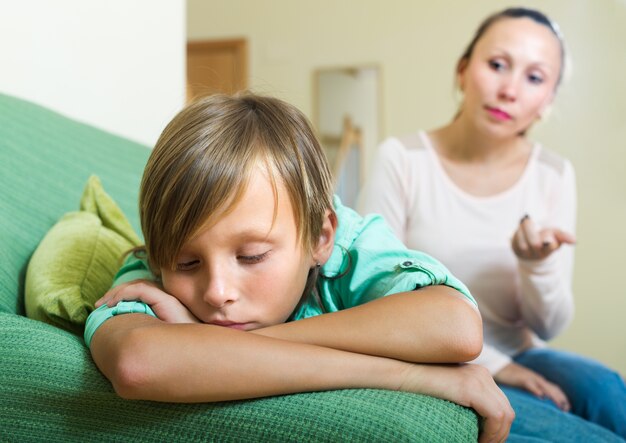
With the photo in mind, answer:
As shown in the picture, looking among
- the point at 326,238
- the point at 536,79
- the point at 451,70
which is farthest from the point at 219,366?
the point at 451,70

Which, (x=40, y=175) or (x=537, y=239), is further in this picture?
(x=537, y=239)

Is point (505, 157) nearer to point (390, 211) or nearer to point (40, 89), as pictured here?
point (390, 211)

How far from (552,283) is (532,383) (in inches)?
10.5

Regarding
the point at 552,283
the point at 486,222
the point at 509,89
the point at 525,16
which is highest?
the point at 525,16

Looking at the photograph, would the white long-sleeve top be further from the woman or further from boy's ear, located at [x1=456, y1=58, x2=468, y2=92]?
boy's ear, located at [x1=456, y1=58, x2=468, y2=92]

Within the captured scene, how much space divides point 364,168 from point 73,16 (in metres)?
3.52

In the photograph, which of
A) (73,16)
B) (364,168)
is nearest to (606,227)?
(364,168)

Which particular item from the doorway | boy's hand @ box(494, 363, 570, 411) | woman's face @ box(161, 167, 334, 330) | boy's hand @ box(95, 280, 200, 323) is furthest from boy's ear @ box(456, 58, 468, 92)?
the doorway

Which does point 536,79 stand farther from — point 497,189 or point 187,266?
point 187,266

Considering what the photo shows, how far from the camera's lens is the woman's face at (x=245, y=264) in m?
0.90

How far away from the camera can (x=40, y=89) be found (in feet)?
5.51

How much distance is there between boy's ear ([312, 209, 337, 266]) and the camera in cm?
104

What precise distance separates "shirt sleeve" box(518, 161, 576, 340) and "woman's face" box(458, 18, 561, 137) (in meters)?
0.24

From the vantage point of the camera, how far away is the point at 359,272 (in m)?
1.02
